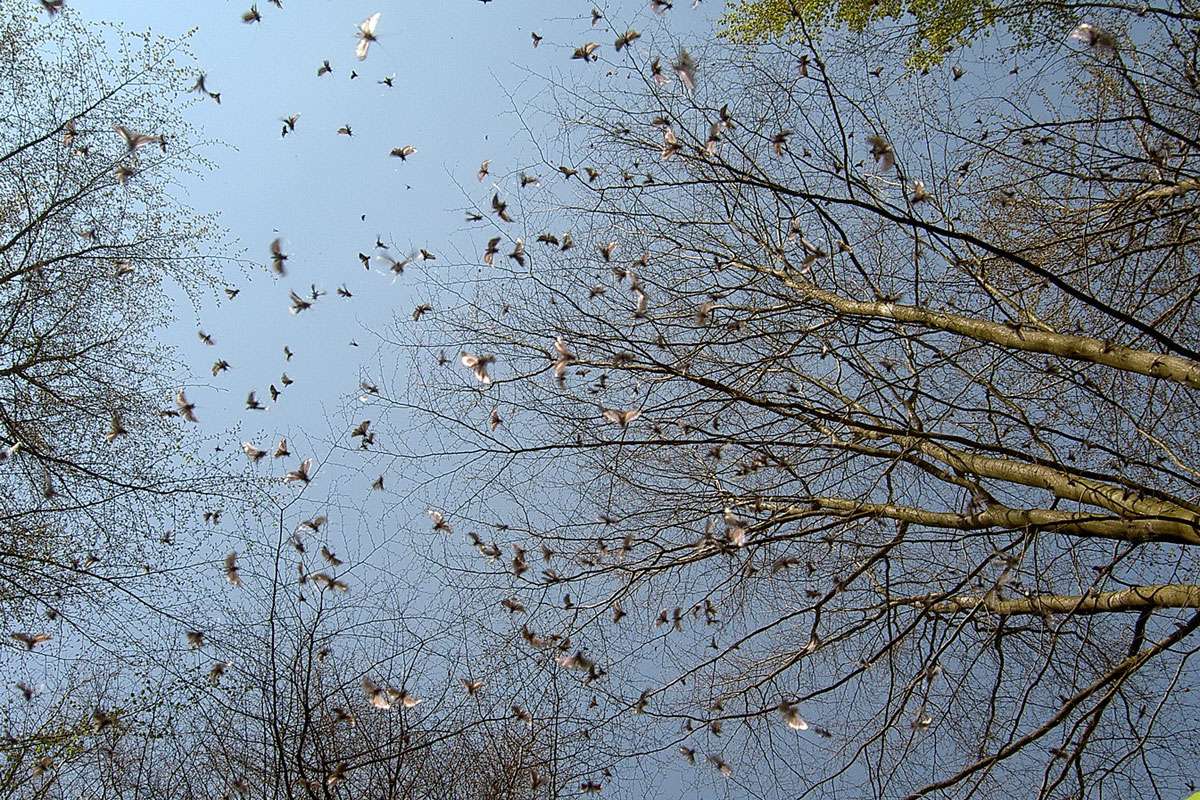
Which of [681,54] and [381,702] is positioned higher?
[681,54]

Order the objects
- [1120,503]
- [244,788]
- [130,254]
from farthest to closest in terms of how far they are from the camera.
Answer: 1. [130,254]
2. [244,788]
3. [1120,503]

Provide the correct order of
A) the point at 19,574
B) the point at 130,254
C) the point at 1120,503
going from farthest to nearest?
the point at 130,254
the point at 19,574
the point at 1120,503

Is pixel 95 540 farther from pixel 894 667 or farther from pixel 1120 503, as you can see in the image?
pixel 1120 503

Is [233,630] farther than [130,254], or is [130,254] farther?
[130,254]

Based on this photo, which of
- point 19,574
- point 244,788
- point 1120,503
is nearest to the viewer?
point 1120,503

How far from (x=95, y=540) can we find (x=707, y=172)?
16.4ft

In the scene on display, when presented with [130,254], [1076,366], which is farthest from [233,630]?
[1076,366]

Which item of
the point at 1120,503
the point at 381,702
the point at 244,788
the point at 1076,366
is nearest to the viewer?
the point at 1120,503

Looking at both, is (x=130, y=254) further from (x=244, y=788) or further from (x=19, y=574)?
(x=244, y=788)

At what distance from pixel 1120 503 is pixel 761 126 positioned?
263 centimetres

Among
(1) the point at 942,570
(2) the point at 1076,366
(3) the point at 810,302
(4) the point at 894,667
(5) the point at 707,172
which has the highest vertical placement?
(5) the point at 707,172

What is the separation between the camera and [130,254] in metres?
6.41

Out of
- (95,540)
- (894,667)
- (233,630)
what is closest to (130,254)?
(95,540)

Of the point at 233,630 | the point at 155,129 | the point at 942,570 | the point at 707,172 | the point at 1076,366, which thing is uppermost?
the point at 155,129
